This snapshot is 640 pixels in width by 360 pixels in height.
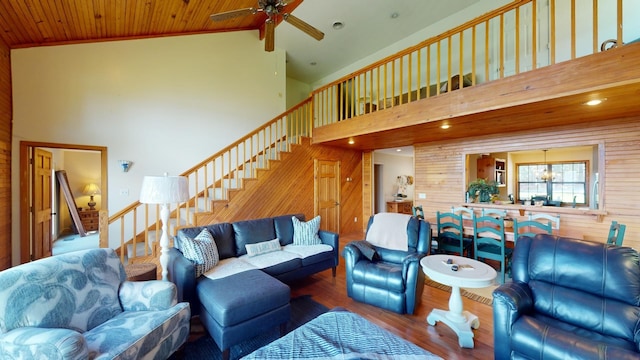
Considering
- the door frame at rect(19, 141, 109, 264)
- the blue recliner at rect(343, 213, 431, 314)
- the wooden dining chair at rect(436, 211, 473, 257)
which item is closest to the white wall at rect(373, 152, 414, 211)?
the wooden dining chair at rect(436, 211, 473, 257)

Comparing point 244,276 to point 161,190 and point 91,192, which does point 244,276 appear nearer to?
point 161,190

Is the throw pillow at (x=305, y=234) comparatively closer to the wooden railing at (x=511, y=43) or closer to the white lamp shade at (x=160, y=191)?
the white lamp shade at (x=160, y=191)

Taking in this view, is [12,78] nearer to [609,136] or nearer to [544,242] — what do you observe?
[544,242]

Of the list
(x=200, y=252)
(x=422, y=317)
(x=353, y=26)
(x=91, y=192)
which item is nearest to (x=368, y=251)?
(x=422, y=317)

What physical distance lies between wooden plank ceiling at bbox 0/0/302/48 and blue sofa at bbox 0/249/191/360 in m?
3.43

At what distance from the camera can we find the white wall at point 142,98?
3.84m

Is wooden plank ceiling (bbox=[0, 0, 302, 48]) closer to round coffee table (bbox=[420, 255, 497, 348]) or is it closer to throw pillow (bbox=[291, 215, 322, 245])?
throw pillow (bbox=[291, 215, 322, 245])

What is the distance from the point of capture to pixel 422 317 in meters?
2.66

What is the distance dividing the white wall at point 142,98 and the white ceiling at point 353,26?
0.95 metres

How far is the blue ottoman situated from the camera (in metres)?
1.98

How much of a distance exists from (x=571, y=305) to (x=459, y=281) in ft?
2.31

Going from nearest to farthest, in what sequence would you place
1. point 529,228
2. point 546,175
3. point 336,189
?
1. point 529,228
2. point 546,175
3. point 336,189

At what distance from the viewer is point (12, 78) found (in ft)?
Result: 12.1

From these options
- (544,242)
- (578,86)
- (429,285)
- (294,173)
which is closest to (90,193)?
(294,173)
